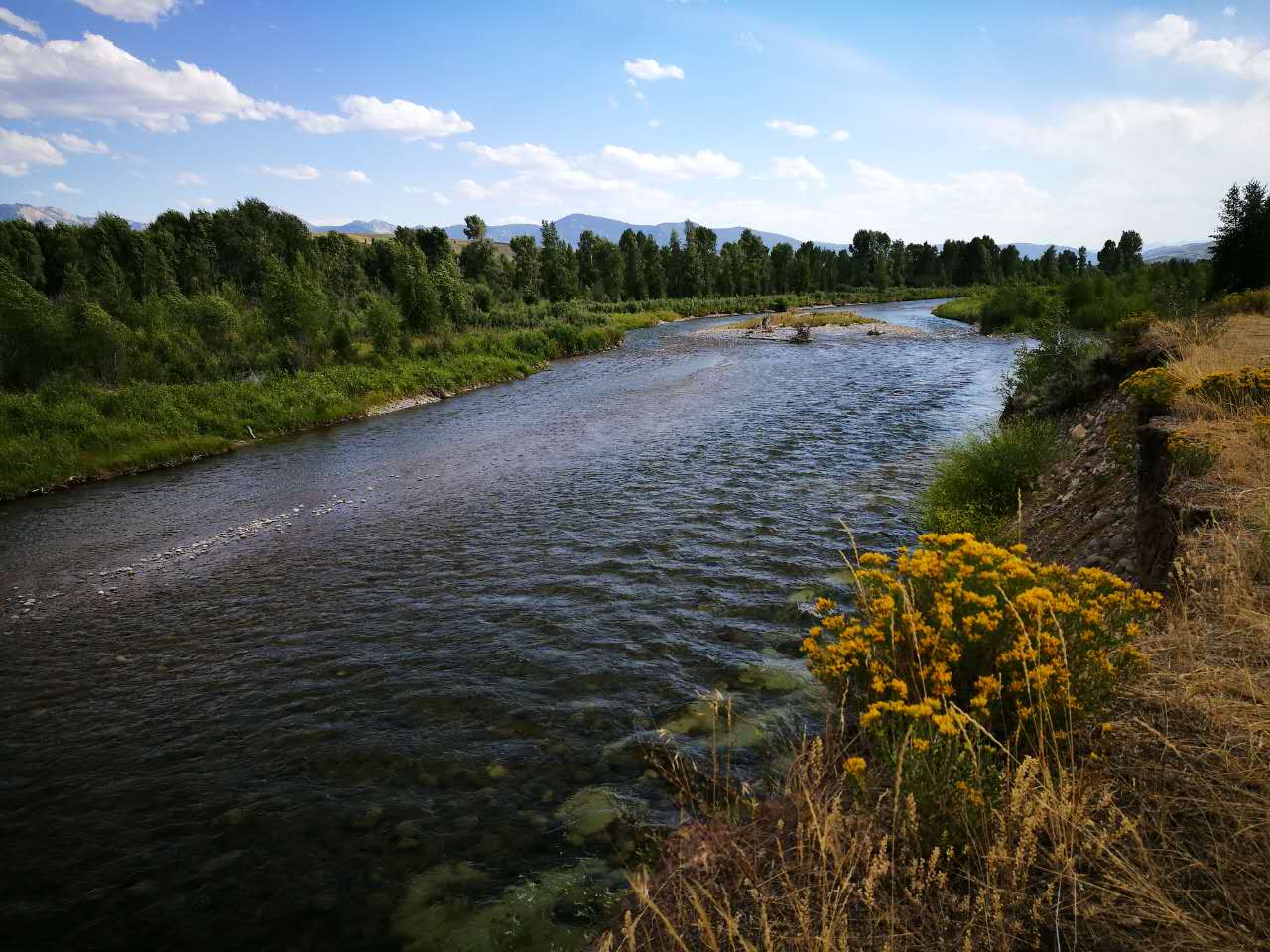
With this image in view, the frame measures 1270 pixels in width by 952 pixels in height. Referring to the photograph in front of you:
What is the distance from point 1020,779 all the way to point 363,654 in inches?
349

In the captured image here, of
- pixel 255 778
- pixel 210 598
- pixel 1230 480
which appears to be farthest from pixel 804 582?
pixel 210 598

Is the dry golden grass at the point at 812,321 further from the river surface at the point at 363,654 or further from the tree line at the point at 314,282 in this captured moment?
the river surface at the point at 363,654

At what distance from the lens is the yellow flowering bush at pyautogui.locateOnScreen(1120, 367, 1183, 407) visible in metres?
10.6

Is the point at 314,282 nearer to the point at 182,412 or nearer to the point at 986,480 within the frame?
the point at 182,412

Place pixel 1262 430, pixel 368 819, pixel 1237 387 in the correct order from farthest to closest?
pixel 1237 387 → pixel 1262 430 → pixel 368 819

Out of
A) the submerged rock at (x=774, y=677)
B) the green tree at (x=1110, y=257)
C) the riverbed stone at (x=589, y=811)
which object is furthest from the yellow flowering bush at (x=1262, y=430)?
the green tree at (x=1110, y=257)

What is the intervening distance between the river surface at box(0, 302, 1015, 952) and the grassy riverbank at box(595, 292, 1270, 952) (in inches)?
89.4

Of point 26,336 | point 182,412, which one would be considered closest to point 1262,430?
point 182,412

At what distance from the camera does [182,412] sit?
88.8 ft

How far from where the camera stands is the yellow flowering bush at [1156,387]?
1064 centimetres

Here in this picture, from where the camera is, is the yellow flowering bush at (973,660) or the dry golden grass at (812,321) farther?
the dry golden grass at (812,321)

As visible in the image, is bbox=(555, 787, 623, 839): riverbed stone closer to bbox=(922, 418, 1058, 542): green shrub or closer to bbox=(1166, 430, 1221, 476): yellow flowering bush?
bbox=(1166, 430, 1221, 476): yellow flowering bush

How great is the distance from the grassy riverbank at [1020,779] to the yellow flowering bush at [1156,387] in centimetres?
398

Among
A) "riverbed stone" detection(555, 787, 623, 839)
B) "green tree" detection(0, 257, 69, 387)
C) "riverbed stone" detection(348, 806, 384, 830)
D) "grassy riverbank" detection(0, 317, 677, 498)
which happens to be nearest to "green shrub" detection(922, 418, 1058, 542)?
"riverbed stone" detection(555, 787, 623, 839)
